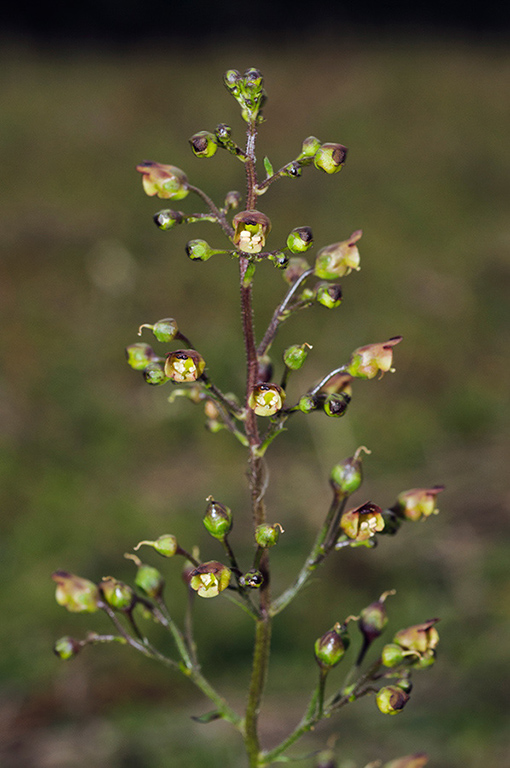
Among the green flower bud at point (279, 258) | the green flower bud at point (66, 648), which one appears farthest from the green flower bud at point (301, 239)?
the green flower bud at point (66, 648)

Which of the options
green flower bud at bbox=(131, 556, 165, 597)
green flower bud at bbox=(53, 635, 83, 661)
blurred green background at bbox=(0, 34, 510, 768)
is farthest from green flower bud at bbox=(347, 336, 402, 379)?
blurred green background at bbox=(0, 34, 510, 768)

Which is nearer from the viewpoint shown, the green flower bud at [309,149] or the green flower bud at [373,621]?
the green flower bud at [309,149]

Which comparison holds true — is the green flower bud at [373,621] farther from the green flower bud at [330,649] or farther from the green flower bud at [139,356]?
the green flower bud at [139,356]

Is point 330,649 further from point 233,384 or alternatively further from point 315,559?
point 233,384

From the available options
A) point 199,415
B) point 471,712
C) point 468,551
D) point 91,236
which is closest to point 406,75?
point 91,236

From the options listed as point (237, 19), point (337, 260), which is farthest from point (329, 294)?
point (237, 19)

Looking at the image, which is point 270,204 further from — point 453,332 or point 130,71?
point 130,71
